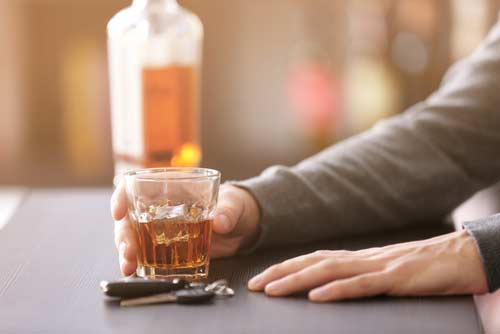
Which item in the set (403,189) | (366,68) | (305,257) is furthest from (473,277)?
(366,68)

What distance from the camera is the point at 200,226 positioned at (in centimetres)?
86

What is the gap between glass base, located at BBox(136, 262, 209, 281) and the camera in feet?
2.77

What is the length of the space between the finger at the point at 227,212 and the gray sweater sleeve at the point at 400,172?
44mm

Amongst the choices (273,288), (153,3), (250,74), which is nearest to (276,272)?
(273,288)

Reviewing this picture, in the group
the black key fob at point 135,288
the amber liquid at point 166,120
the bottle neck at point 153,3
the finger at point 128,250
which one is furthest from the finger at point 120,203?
the bottle neck at point 153,3

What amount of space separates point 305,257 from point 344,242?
A: 0.76 ft

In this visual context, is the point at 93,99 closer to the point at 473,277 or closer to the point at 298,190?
the point at 298,190

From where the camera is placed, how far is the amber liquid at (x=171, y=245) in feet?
2.78

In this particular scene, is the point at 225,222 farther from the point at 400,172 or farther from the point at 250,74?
the point at 250,74

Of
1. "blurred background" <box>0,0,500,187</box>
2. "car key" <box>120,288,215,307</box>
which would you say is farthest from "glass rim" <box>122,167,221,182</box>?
"blurred background" <box>0,0,500,187</box>

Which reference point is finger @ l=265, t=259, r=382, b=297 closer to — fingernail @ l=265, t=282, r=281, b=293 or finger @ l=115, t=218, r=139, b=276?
fingernail @ l=265, t=282, r=281, b=293

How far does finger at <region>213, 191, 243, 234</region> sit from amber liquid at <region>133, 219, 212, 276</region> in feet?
0.21

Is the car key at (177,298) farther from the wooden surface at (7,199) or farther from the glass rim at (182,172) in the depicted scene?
the wooden surface at (7,199)

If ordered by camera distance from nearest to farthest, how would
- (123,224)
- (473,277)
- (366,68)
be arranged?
(473,277), (123,224), (366,68)
